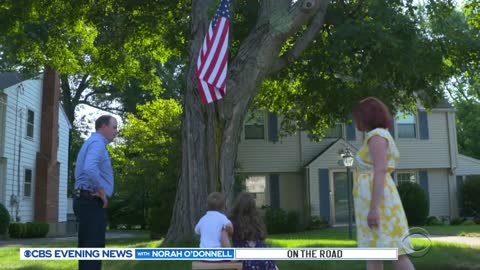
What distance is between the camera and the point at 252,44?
10086 millimetres

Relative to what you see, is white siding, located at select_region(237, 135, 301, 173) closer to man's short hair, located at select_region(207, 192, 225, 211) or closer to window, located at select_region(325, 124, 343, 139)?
window, located at select_region(325, 124, 343, 139)

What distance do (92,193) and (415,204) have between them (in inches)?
830

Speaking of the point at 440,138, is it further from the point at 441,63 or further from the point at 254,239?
the point at 254,239

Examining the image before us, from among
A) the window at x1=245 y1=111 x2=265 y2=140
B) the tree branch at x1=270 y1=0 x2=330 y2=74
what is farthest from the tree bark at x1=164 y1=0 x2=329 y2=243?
the window at x1=245 y1=111 x2=265 y2=140

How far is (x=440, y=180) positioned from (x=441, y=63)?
16928 millimetres

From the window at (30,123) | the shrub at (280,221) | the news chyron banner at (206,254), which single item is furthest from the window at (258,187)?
the news chyron banner at (206,254)

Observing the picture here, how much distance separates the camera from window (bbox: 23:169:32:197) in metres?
24.9

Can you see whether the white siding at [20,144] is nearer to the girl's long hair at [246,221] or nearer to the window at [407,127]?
the window at [407,127]

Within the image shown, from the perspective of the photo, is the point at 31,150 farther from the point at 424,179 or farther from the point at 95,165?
the point at 95,165

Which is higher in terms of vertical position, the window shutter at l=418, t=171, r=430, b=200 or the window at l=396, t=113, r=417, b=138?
the window at l=396, t=113, r=417, b=138

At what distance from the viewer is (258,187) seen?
1053 inches

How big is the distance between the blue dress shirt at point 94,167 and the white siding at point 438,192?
24.4m

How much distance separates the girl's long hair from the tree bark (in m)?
3.77

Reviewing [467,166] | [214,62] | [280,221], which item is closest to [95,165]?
[214,62]
